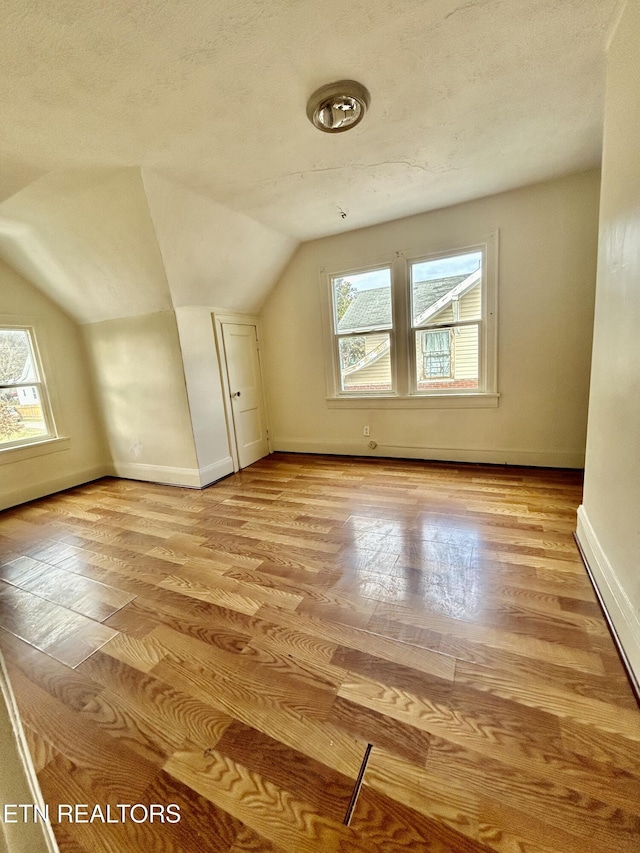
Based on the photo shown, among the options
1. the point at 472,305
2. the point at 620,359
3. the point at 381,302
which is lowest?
the point at 620,359

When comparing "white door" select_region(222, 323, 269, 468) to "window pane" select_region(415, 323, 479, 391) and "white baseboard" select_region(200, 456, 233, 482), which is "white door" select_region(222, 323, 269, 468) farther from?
"window pane" select_region(415, 323, 479, 391)

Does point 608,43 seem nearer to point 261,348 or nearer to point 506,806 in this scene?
point 506,806

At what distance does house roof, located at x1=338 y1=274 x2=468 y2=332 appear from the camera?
3467 mm

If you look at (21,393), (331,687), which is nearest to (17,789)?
(331,687)

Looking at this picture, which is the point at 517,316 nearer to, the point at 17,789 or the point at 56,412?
the point at 17,789

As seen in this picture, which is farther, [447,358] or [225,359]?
[225,359]

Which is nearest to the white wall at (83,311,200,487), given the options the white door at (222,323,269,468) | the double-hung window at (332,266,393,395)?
the white door at (222,323,269,468)

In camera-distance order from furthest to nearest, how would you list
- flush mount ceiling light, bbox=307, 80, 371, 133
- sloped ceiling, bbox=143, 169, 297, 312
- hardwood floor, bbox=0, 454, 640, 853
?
sloped ceiling, bbox=143, 169, 297, 312 < flush mount ceiling light, bbox=307, 80, 371, 133 < hardwood floor, bbox=0, 454, 640, 853

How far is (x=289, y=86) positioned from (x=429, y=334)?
7.99ft

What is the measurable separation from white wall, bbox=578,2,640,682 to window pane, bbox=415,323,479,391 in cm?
162

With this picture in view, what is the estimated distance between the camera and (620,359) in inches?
58.2

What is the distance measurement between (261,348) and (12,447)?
2.89 metres

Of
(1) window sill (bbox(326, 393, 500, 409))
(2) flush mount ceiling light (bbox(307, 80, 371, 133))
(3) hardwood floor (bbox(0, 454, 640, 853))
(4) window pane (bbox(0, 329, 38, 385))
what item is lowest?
(3) hardwood floor (bbox(0, 454, 640, 853))

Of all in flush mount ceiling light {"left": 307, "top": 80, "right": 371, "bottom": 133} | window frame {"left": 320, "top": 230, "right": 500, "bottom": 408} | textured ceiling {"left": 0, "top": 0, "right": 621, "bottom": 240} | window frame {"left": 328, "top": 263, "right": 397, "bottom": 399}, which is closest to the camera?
textured ceiling {"left": 0, "top": 0, "right": 621, "bottom": 240}
